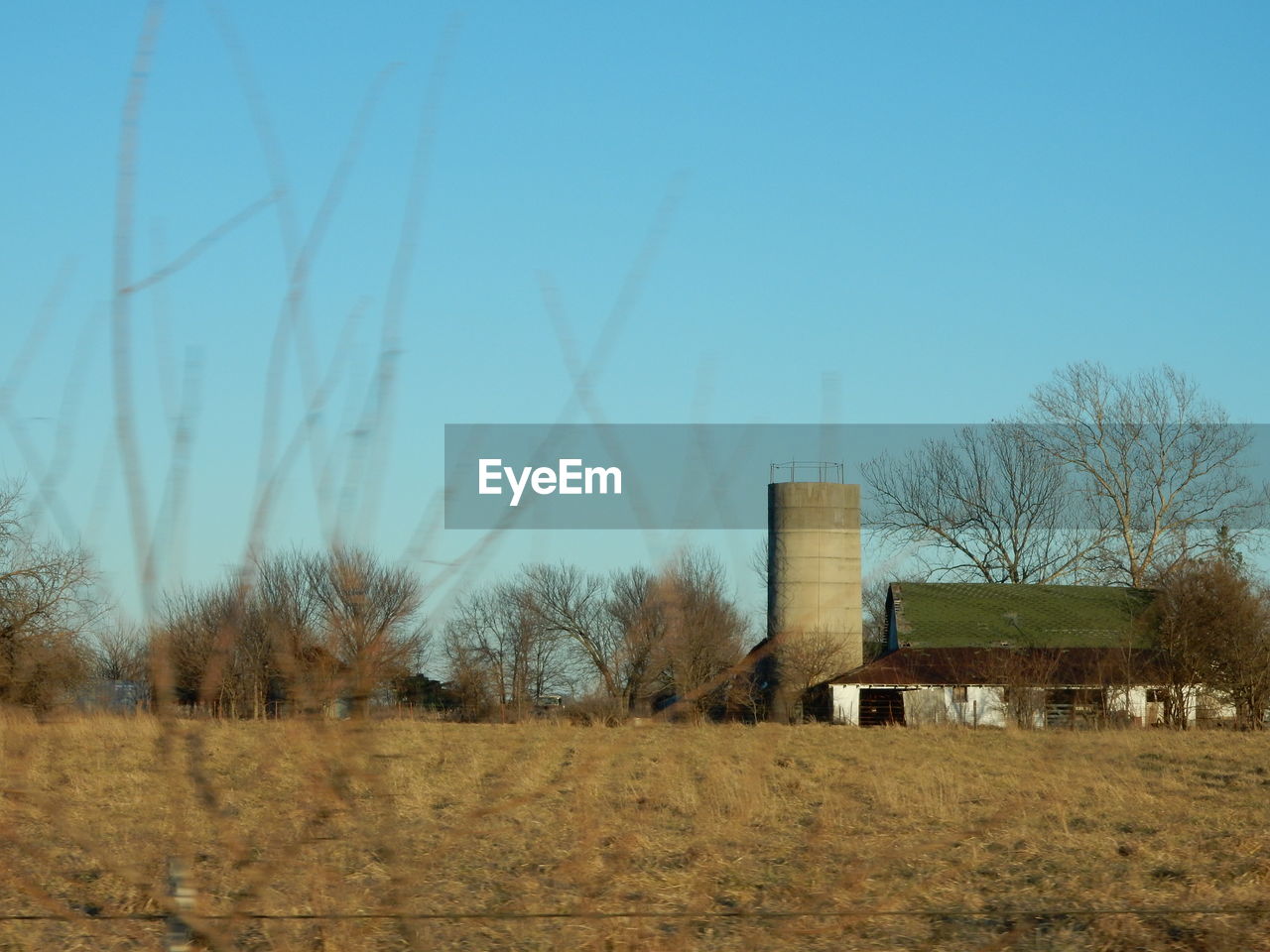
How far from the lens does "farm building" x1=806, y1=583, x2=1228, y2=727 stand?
38.1 m

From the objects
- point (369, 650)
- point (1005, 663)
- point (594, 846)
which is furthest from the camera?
point (1005, 663)

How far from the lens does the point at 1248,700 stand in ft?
123

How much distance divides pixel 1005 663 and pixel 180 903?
40.1 meters

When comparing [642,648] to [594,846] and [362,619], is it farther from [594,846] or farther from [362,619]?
[594,846]

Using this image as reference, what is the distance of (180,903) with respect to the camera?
239 centimetres

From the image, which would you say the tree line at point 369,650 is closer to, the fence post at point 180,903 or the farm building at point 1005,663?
the fence post at point 180,903

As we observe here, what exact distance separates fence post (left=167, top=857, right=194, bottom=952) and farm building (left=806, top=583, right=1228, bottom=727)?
3400 cm

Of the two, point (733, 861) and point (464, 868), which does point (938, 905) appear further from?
point (464, 868)

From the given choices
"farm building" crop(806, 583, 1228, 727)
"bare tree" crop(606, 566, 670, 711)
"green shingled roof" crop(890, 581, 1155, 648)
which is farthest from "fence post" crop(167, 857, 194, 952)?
"green shingled roof" crop(890, 581, 1155, 648)

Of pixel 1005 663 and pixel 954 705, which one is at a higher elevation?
pixel 1005 663

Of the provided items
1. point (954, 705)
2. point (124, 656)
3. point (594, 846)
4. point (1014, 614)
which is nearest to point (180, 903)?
point (124, 656)

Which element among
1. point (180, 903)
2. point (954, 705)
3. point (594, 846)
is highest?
point (180, 903)

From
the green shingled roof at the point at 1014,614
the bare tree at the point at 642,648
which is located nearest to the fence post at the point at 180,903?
the bare tree at the point at 642,648

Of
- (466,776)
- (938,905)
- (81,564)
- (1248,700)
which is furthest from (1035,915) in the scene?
(1248,700)
